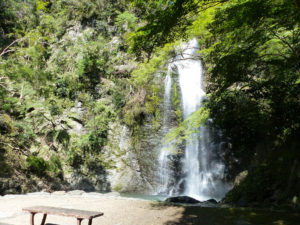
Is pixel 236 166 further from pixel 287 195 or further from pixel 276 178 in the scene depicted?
pixel 287 195

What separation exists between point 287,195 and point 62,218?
209 inches

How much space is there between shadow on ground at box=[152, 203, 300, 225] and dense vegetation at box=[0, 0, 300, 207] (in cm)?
121

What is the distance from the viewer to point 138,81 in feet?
36.4

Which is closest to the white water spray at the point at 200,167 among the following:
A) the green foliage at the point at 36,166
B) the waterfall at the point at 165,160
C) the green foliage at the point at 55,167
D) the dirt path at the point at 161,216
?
the waterfall at the point at 165,160

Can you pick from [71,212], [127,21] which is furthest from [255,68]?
[127,21]

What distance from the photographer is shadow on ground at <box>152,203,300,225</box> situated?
4.50 meters

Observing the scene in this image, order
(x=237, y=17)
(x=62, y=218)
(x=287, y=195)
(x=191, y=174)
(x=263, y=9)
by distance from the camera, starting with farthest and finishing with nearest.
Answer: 1. (x=191, y=174)
2. (x=287, y=195)
3. (x=62, y=218)
4. (x=237, y=17)
5. (x=263, y=9)

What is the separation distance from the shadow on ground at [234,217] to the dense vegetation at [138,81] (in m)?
1.21

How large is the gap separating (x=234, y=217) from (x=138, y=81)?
750cm

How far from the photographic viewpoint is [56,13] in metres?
20.2

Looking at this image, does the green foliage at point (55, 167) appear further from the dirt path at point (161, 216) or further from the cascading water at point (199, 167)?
the dirt path at point (161, 216)

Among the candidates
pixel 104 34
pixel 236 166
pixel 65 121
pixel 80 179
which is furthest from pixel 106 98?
pixel 236 166

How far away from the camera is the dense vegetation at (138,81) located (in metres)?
4.81

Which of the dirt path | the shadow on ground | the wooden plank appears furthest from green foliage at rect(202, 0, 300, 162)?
the wooden plank
